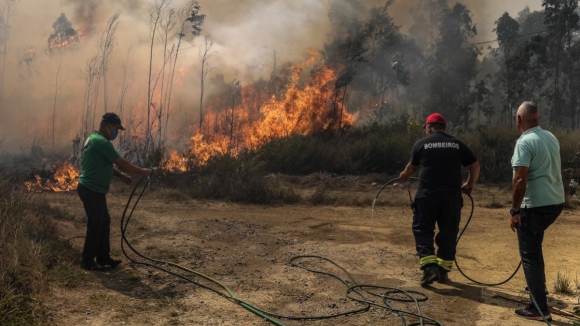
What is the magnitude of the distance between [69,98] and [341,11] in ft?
73.8

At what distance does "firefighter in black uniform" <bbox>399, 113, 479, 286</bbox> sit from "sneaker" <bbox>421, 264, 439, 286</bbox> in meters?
0.01

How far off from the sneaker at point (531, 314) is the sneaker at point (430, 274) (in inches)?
36.0

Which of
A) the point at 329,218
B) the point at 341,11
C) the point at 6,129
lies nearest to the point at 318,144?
the point at 329,218

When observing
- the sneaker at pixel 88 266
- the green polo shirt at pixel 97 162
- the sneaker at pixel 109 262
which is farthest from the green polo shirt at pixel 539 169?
the sneaker at pixel 88 266

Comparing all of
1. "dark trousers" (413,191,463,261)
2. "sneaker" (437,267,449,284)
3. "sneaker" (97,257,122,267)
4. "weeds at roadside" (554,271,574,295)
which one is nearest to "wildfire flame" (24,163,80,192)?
"sneaker" (97,257,122,267)

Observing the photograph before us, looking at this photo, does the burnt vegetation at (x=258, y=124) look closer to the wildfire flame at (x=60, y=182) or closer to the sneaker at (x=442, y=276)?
the wildfire flame at (x=60, y=182)

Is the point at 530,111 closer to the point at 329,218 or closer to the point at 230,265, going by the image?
the point at 230,265

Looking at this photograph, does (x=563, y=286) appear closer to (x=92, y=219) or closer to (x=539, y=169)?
(x=539, y=169)

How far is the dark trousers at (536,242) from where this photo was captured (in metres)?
4.05

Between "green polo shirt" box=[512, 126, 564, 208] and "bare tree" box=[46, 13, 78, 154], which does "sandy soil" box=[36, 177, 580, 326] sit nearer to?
"green polo shirt" box=[512, 126, 564, 208]

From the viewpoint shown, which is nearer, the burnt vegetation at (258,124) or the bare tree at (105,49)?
the burnt vegetation at (258,124)

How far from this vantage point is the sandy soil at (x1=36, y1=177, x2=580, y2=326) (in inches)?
167

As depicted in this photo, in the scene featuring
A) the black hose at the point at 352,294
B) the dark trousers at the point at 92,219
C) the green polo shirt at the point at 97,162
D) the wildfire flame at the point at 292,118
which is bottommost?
the black hose at the point at 352,294

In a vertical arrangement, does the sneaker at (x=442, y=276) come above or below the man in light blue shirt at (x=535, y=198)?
below
